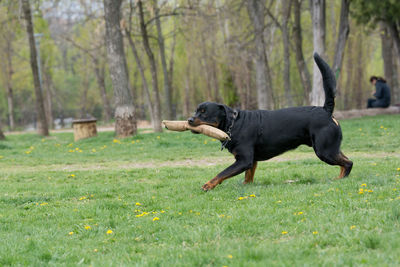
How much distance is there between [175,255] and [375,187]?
3099 millimetres

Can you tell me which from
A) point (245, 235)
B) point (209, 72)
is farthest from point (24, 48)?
point (245, 235)

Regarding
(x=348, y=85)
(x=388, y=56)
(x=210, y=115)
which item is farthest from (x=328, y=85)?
(x=348, y=85)

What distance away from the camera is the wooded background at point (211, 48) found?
60.5 feet

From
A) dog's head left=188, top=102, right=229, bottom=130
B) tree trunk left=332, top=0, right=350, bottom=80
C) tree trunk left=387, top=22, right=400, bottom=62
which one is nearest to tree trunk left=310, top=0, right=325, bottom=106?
tree trunk left=332, top=0, right=350, bottom=80

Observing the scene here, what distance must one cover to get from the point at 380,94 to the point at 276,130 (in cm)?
1459

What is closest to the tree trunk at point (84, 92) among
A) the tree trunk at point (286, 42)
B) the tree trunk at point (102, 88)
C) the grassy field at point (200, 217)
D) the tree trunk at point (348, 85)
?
the tree trunk at point (102, 88)

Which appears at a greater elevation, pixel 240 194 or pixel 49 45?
pixel 49 45

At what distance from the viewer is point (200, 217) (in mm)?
5094

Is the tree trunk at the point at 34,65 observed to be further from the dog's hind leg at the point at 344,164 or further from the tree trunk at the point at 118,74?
the dog's hind leg at the point at 344,164

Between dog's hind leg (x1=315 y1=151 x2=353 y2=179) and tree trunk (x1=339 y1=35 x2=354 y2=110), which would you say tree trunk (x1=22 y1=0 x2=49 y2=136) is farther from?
tree trunk (x1=339 y1=35 x2=354 y2=110)

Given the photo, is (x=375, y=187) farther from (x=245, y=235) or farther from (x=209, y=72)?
(x=209, y=72)

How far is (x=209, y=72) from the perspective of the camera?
33219 millimetres

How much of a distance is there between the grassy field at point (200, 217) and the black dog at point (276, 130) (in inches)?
15.4

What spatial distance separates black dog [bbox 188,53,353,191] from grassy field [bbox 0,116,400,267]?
39cm
